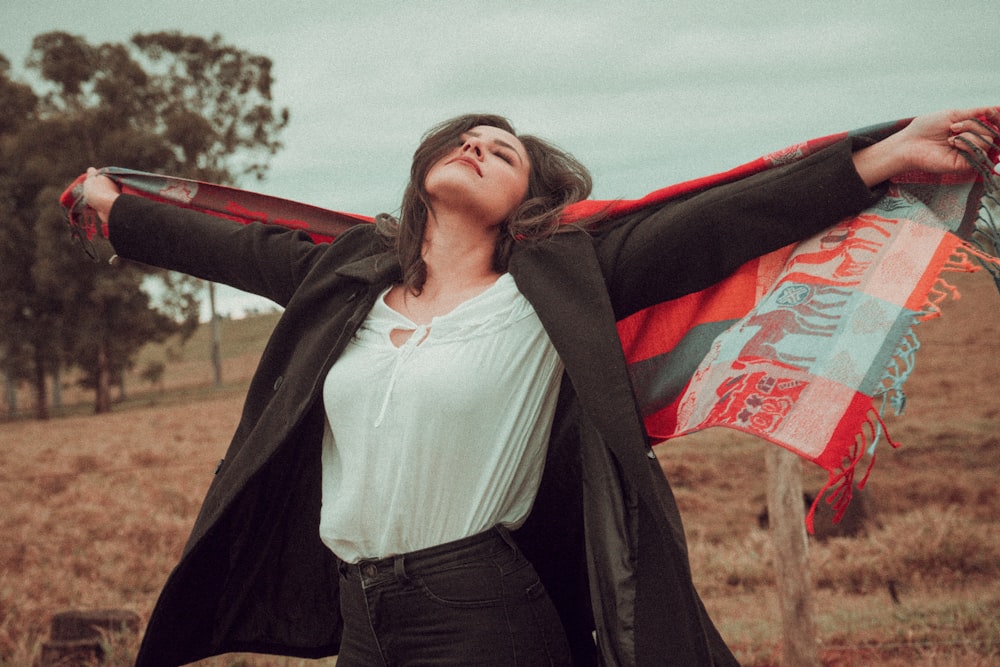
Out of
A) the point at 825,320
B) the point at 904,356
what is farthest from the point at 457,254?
the point at 904,356

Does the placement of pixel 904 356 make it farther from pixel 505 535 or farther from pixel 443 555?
pixel 443 555

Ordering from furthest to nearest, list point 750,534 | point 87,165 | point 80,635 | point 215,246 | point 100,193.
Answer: point 87,165 < point 750,534 < point 80,635 < point 100,193 < point 215,246

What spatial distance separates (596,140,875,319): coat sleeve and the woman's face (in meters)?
0.39

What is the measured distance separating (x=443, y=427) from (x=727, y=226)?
2.93ft

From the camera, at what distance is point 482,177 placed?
2.56m

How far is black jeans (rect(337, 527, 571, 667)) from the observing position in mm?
2139

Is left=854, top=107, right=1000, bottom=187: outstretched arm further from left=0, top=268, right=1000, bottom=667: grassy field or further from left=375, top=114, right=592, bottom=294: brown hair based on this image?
left=0, top=268, right=1000, bottom=667: grassy field

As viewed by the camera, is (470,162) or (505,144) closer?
(470,162)

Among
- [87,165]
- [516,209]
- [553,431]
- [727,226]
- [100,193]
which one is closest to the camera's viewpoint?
[727,226]

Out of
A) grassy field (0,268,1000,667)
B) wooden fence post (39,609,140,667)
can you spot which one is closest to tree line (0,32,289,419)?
grassy field (0,268,1000,667)

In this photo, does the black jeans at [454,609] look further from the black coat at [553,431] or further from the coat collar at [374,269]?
the coat collar at [374,269]

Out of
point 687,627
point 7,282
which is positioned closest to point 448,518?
point 687,627

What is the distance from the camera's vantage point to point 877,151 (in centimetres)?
219

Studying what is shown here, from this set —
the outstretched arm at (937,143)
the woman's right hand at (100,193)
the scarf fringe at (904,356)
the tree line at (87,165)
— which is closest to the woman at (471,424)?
the outstretched arm at (937,143)
